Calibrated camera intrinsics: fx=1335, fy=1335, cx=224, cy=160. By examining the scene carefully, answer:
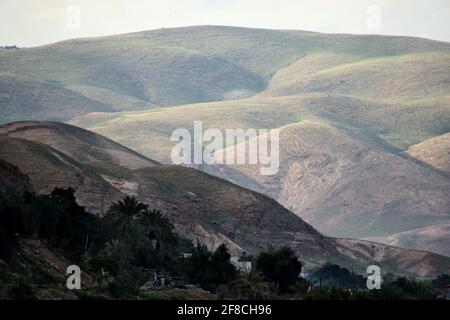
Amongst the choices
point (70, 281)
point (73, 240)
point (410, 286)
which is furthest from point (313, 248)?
point (70, 281)

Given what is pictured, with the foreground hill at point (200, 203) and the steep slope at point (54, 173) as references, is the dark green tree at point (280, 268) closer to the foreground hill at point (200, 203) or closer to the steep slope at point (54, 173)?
the steep slope at point (54, 173)

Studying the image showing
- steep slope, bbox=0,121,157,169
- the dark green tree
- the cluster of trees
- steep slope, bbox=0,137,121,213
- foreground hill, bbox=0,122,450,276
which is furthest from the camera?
steep slope, bbox=0,121,157,169

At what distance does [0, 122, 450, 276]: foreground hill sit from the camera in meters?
148

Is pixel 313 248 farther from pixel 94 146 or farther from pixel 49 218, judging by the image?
pixel 49 218

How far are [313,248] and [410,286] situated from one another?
6497 cm

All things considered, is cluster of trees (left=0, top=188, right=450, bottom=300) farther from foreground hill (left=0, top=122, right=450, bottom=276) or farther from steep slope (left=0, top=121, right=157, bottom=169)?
steep slope (left=0, top=121, right=157, bottom=169)

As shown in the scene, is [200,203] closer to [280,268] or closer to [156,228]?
[156,228]

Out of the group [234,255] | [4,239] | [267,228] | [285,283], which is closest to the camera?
[4,239]

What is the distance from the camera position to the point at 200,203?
166750 mm

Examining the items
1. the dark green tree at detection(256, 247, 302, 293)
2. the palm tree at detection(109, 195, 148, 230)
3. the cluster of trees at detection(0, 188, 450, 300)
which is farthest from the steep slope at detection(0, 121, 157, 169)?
the dark green tree at detection(256, 247, 302, 293)

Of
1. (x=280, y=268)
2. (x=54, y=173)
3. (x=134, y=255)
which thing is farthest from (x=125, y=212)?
(x=54, y=173)

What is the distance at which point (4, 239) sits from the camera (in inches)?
2847

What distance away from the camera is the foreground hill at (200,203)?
485 feet
